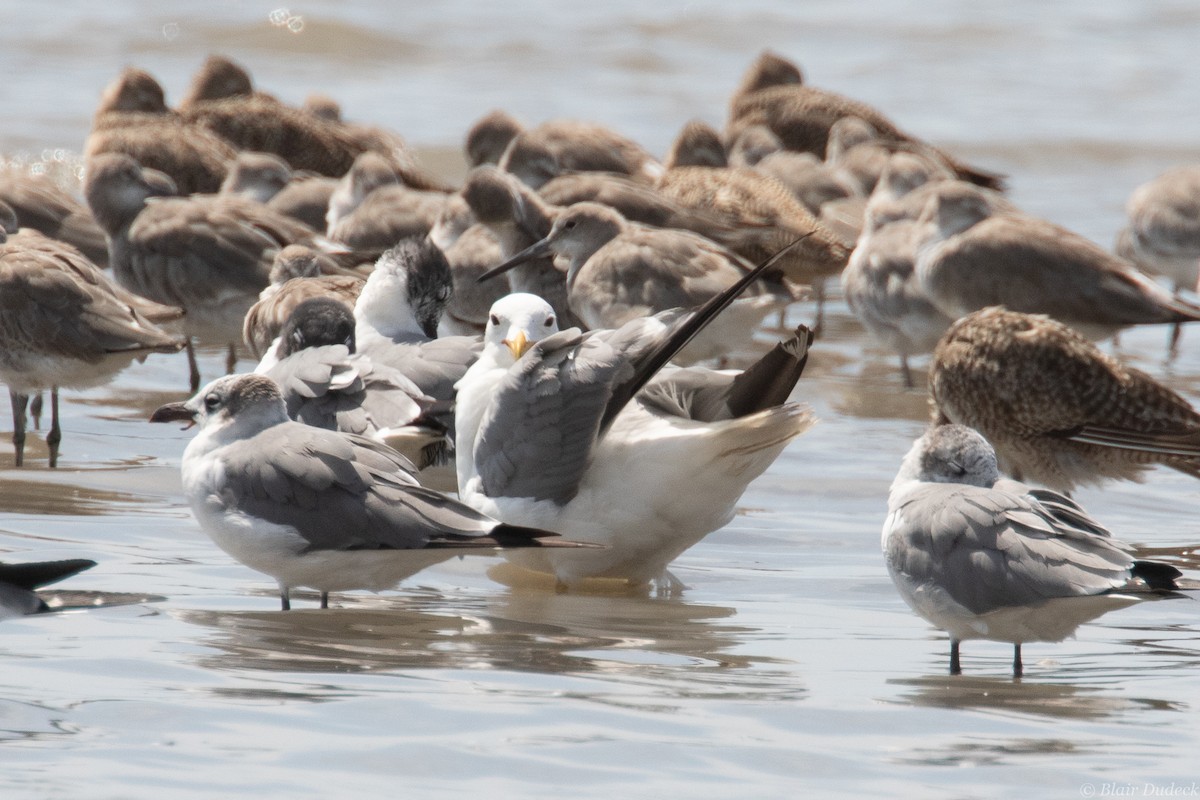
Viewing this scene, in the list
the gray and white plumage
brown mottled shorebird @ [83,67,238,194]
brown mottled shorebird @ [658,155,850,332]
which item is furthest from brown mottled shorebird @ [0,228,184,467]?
brown mottled shorebird @ [83,67,238,194]

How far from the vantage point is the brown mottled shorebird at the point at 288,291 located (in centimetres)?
813

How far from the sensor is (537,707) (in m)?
4.56

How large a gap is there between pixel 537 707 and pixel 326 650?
775 mm

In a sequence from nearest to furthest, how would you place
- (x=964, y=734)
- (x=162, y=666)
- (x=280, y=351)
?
(x=964, y=734)
(x=162, y=666)
(x=280, y=351)

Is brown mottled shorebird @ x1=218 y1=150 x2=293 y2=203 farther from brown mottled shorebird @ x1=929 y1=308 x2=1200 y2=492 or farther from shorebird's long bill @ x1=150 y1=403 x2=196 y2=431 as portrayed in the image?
shorebird's long bill @ x1=150 y1=403 x2=196 y2=431

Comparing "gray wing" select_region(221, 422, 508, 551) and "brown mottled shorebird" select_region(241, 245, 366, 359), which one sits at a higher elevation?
"brown mottled shorebird" select_region(241, 245, 366, 359)

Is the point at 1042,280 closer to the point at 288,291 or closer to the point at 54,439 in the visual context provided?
the point at 288,291

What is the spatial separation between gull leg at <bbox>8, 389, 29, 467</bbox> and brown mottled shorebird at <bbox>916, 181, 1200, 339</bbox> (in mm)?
4680

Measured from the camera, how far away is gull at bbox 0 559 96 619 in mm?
4695

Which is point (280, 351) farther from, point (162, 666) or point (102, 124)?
point (102, 124)

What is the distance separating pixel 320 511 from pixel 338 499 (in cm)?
6

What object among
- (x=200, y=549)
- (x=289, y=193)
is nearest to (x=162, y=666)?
(x=200, y=549)

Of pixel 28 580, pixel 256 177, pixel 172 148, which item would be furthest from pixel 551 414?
pixel 172 148

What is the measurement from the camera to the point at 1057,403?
24.1 ft
